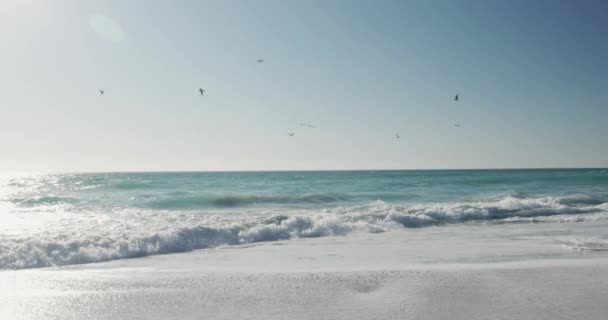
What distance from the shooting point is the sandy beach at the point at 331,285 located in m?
5.49

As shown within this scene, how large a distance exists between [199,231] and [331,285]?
22.3 ft

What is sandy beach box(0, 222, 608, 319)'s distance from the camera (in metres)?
5.49

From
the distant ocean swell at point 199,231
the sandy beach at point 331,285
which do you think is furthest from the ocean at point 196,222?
the sandy beach at point 331,285

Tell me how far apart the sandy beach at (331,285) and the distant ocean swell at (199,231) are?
2.71 ft

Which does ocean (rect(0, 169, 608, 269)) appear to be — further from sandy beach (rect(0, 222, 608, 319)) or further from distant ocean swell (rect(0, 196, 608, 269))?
sandy beach (rect(0, 222, 608, 319))

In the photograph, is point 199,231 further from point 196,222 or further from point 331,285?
point 331,285

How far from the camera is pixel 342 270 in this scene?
779cm

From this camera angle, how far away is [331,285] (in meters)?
6.70

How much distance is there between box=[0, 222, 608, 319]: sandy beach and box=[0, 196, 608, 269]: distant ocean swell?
2.71 ft

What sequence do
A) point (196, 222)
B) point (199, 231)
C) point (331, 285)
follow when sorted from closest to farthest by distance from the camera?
point (331, 285)
point (199, 231)
point (196, 222)

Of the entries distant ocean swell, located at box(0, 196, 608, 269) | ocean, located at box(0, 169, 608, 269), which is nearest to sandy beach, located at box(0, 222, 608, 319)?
distant ocean swell, located at box(0, 196, 608, 269)

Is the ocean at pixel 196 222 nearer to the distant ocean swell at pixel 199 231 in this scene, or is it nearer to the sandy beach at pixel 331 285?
the distant ocean swell at pixel 199 231

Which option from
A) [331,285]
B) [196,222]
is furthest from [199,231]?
[331,285]

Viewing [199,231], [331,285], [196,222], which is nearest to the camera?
[331,285]
